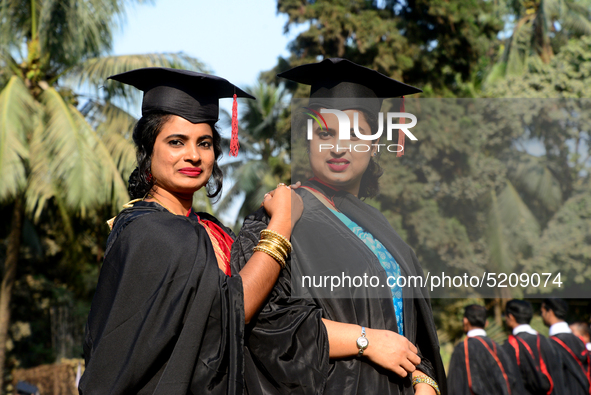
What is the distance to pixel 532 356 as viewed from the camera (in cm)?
658

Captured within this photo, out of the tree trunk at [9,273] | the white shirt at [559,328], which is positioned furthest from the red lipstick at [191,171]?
the tree trunk at [9,273]

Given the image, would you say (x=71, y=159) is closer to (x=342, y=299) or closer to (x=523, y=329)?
(x=523, y=329)

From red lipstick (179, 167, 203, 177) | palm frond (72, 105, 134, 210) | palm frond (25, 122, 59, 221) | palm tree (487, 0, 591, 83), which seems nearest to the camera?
red lipstick (179, 167, 203, 177)

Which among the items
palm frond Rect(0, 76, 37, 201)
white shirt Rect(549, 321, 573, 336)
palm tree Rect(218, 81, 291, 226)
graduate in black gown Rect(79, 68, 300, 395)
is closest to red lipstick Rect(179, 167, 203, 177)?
graduate in black gown Rect(79, 68, 300, 395)

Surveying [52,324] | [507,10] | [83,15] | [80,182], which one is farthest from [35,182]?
[507,10]

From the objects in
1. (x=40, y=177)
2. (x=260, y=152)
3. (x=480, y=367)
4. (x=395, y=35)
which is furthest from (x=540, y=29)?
(x=40, y=177)

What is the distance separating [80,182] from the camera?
8836mm

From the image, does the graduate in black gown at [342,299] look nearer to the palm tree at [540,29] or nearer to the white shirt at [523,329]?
the white shirt at [523,329]

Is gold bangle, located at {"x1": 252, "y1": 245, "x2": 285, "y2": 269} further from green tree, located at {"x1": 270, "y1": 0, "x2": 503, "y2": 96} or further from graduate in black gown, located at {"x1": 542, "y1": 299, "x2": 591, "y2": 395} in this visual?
green tree, located at {"x1": 270, "y1": 0, "x2": 503, "y2": 96}

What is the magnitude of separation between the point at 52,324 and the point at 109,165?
7.68 metres

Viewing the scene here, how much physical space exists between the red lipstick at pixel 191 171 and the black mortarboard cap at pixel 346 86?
1.77 feet

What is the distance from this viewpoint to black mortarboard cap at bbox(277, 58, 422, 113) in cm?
236

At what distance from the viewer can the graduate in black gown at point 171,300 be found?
6.33ft

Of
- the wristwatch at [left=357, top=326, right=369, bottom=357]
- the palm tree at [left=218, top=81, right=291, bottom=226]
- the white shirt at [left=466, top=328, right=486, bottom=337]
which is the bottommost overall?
the wristwatch at [left=357, top=326, right=369, bottom=357]
